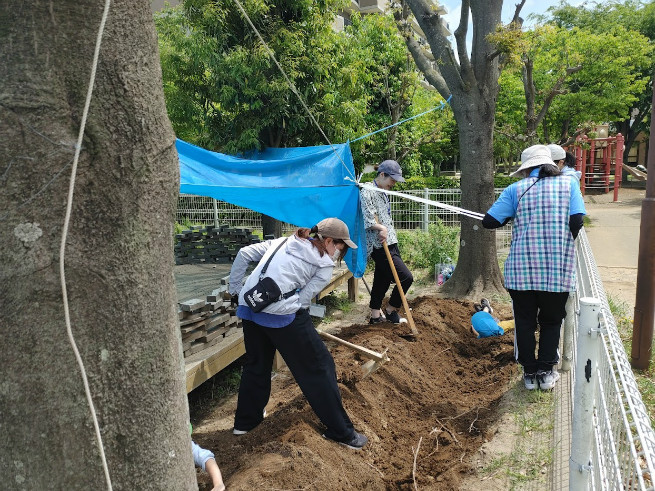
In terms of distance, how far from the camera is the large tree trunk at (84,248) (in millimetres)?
1170

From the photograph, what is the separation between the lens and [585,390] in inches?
86.1

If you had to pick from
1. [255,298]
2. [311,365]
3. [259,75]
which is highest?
[259,75]

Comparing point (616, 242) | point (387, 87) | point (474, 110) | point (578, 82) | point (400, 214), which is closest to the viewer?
point (474, 110)

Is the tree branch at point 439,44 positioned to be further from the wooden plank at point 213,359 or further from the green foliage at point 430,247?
the wooden plank at point 213,359

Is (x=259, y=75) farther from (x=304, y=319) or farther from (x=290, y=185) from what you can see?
(x=304, y=319)

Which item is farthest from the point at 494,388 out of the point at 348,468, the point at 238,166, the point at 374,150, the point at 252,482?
the point at 374,150

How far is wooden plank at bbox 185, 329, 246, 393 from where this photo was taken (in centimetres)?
376

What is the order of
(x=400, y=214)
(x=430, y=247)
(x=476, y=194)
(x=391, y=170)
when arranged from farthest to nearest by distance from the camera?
(x=400, y=214) < (x=430, y=247) < (x=476, y=194) < (x=391, y=170)

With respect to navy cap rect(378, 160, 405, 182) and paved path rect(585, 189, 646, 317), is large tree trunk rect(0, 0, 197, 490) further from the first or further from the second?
paved path rect(585, 189, 646, 317)

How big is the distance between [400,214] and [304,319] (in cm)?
945

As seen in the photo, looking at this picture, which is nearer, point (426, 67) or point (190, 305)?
point (190, 305)

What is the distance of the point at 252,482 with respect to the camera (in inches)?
106

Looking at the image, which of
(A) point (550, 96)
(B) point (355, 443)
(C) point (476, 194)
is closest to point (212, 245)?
(C) point (476, 194)

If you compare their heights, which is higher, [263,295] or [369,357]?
[263,295]
